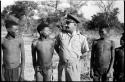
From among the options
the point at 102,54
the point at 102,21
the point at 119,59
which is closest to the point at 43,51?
the point at 102,54

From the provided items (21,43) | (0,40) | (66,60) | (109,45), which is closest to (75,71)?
(66,60)

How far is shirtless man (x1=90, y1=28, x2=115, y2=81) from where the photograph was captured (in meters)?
3.89

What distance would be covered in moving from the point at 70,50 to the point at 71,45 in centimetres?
9

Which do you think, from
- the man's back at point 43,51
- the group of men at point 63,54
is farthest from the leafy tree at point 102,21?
the man's back at point 43,51

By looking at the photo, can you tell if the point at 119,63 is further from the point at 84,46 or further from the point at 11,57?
the point at 11,57

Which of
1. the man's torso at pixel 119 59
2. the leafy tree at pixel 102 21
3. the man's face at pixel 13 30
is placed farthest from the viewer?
the leafy tree at pixel 102 21

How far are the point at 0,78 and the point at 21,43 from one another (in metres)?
0.65

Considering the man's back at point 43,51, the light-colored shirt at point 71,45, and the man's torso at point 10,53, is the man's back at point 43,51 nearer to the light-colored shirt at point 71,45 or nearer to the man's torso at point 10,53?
the light-colored shirt at point 71,45

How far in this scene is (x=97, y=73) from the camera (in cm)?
394

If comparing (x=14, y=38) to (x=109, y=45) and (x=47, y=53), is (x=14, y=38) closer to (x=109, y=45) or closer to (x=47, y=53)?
(x=47, y=53)

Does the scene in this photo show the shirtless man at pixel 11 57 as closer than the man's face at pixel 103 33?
Yes

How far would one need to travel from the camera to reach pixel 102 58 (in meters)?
3.89

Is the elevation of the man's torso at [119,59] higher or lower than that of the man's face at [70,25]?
lower

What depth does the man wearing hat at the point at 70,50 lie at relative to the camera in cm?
374
